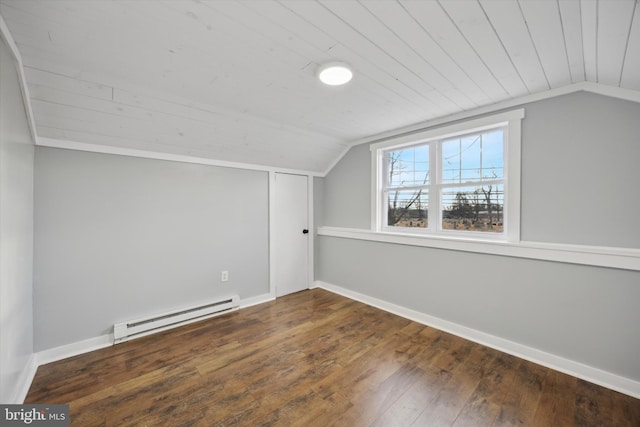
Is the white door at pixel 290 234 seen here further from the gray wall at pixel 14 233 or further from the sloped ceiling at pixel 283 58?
the gray wall at pixel 14 233

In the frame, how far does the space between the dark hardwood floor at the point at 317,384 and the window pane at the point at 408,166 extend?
1753 millimetres

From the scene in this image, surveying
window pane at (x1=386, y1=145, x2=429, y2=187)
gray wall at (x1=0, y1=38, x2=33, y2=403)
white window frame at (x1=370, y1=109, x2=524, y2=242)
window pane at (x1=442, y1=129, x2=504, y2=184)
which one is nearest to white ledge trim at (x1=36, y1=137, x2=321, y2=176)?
gray wall at (x1=0, y1=38, x2=33, y2=403)

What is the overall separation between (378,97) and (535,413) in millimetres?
2534

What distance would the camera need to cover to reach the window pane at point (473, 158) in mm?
2525

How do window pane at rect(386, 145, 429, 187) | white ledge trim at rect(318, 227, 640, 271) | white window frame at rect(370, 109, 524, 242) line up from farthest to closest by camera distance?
window pane at rect(386, 145, 429, 187) → white window frame at rect(370, 109, 524, 242) → white ledge trim at rect(318, 227, 640, 271)

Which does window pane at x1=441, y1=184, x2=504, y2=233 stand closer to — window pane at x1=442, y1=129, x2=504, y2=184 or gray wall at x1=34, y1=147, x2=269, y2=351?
window pane at x1=442, y1=129, x2=504, y2=184

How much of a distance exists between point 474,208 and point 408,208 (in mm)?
758

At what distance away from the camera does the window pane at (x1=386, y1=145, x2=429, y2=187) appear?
10.1 feet

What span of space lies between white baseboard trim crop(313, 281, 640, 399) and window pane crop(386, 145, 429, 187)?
5.17ft

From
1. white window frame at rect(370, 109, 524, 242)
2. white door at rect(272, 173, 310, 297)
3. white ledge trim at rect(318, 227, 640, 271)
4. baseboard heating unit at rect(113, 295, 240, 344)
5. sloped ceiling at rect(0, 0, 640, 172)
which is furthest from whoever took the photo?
white door at rect(272, 173, 310, 297)

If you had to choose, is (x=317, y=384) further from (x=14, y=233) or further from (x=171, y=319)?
(x=14, y=233)

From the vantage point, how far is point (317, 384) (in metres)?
1.89

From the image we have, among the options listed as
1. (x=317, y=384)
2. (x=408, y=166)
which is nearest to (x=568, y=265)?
(x=408, y=166)

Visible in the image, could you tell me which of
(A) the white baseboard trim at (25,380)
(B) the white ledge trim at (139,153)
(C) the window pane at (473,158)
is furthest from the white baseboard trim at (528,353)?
(A) the white baseboard trim at (25,380)
